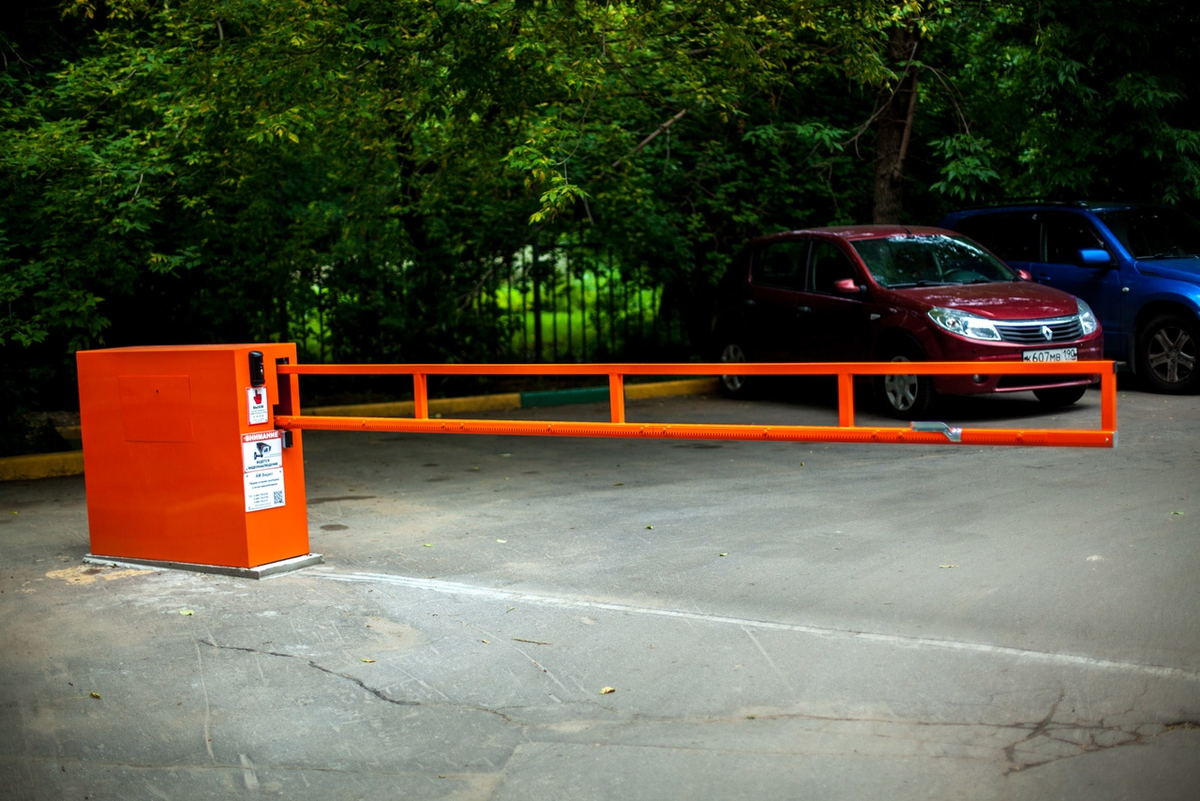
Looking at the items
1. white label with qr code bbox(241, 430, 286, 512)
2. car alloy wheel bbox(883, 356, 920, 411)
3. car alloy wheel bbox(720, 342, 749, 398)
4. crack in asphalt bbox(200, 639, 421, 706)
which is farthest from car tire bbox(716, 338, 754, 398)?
crack in asphalt bbox(200, 639, 421, 706)

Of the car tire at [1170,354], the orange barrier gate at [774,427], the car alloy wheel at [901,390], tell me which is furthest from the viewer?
the car tire at [1170,354]

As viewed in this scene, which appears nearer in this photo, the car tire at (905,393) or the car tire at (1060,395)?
the car tire at (905,393)

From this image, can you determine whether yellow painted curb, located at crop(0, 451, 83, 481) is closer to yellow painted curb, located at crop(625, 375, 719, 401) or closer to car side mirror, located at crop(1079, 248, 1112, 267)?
yellow painted curb, located at crop(625, 375, 719, 401)

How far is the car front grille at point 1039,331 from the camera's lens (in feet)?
36.1

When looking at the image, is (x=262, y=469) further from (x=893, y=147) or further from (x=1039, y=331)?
(x=893, y=147)

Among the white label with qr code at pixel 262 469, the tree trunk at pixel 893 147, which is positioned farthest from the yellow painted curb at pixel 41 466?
the tree trunk at pixel 893 147

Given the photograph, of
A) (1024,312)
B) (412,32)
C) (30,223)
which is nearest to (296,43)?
(412,32)

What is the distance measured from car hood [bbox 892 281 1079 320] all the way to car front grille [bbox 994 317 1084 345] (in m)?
0.07

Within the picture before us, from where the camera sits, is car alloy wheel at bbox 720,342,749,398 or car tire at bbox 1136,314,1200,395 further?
car alloy wheel at bbox 720,342,749,398

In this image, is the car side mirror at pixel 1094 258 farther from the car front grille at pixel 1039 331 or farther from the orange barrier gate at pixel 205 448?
the orange barrier gate at pixel 205 448

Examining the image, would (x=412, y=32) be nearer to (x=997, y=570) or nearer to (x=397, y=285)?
(x=397, y=285)

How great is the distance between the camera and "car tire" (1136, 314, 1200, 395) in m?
12.2

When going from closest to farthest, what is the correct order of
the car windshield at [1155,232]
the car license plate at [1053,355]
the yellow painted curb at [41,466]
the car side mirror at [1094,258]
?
the yellow painted curb at [41,466] < the car license plate at [1053,355] < the car side mirror at [1094,258] < the car windshield at [1155,232]

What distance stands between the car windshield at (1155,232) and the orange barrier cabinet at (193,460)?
9.80 m
